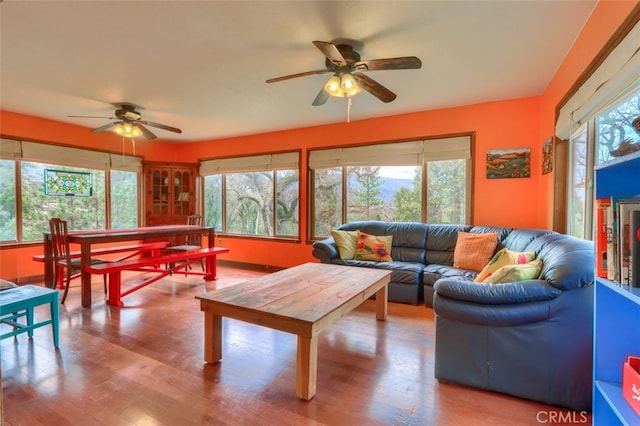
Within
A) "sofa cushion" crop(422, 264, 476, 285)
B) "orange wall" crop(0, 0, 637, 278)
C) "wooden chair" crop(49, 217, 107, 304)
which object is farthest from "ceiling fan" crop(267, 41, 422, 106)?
"wooden chair" crop(49, 217, 107, 304)

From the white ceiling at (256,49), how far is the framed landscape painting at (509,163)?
0.65m

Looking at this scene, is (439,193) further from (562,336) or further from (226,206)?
(226,206)

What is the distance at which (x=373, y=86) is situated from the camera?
2621mm

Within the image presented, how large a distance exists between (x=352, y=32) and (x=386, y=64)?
35cm

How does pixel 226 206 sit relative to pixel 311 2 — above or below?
below

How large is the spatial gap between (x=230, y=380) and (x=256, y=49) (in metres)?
2.52

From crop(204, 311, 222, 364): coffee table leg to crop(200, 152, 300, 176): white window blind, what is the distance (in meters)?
3.37

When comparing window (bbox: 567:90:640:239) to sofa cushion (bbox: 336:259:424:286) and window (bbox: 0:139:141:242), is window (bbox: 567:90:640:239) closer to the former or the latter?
sofa cushion (bbox: 336:259:424:286)

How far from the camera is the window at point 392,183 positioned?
4.13 m

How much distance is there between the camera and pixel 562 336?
176 centimetres

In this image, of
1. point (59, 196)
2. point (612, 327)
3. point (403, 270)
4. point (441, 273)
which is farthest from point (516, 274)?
point (59, 196)

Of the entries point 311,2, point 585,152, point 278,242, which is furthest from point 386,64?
point 278,242

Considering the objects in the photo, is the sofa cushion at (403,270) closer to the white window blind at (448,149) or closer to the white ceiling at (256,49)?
the white window blind at (448,149)

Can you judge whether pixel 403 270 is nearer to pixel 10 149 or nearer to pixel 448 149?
pixel 448 149
